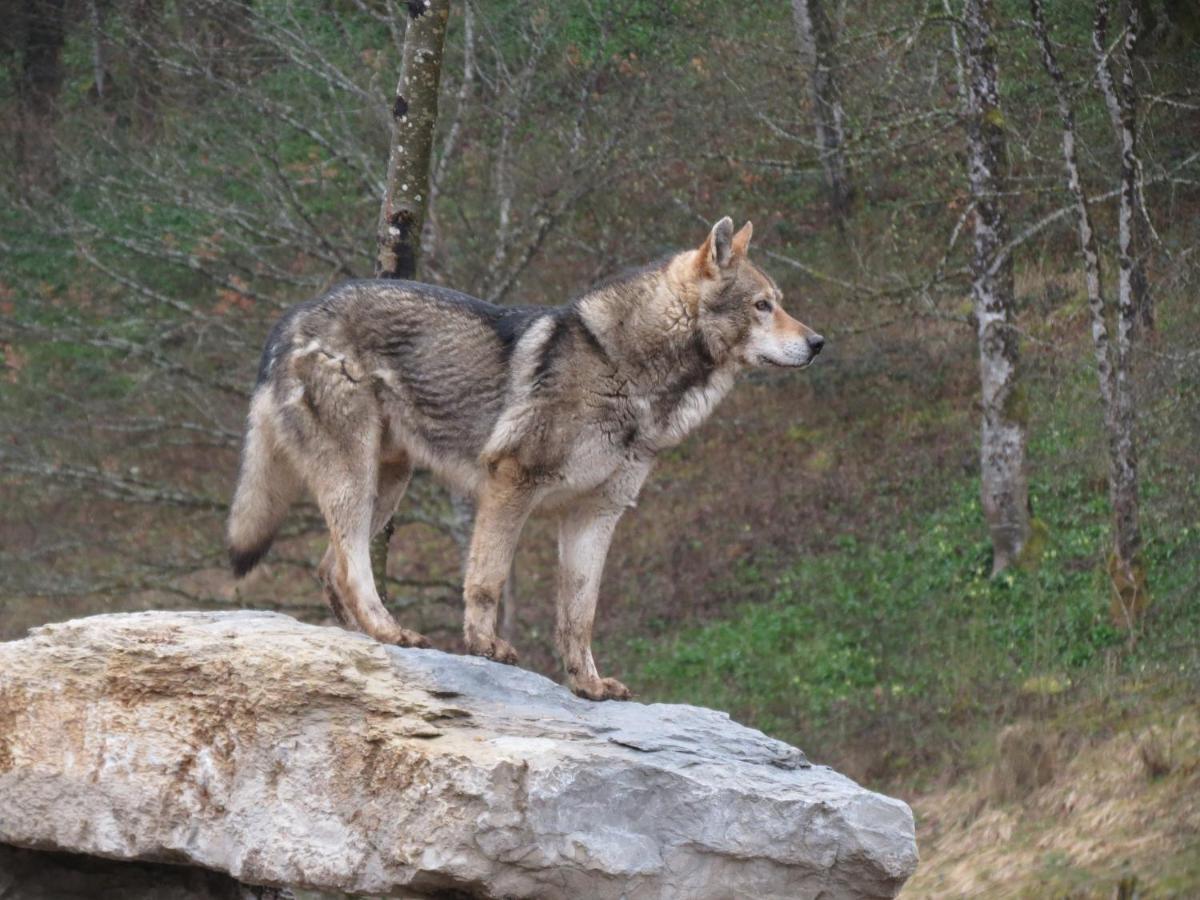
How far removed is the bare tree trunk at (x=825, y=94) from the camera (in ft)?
54.9

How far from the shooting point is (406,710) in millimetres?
7098

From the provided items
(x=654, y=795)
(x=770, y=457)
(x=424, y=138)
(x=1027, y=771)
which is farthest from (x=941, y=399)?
(x=654, y=795)

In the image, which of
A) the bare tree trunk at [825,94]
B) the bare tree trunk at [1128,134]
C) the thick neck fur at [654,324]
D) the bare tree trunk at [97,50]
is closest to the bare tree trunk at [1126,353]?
the bare tree trunk at [1128,134]

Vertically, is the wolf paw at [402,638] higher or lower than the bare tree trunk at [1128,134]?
lower

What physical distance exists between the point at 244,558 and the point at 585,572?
1875 mm

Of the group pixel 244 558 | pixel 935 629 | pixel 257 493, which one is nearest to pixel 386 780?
pixel 244 558

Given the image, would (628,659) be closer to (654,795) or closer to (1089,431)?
(1089,431)

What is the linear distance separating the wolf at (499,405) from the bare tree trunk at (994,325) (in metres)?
8.10

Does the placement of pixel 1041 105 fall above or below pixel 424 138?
above

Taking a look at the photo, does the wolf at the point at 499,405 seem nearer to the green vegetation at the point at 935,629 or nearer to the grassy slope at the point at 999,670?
the grassy slope at the point at 999,670

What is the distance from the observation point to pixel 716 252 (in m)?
8.34

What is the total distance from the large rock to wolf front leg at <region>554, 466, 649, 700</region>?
0.37 metres

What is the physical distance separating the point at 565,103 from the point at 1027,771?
9.08 m

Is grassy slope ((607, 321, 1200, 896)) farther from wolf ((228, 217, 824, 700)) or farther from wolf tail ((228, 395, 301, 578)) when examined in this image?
wolf tail ((228, 395, 301, 578))
